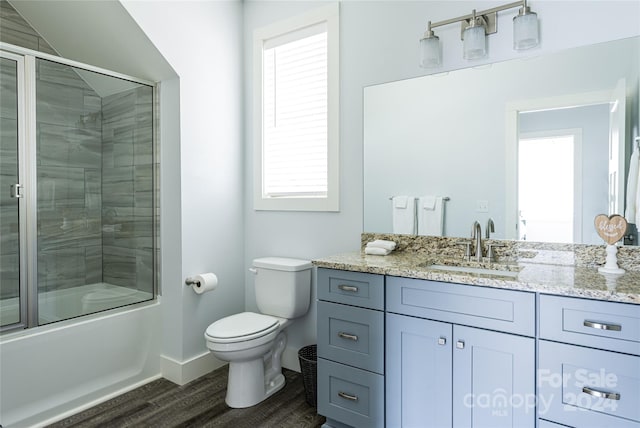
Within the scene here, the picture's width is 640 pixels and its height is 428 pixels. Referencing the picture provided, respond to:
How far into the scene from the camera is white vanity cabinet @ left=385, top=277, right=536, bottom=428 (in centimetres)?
155

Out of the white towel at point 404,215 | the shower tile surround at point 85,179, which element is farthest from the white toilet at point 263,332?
the shower tile surround at point 85,179

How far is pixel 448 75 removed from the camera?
2201 millimetres

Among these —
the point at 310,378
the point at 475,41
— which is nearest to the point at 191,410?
the point at 310,378

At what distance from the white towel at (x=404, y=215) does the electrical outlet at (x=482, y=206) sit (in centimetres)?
35

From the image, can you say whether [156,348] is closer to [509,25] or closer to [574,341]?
[574,341]

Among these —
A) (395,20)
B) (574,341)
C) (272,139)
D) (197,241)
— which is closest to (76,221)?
(197,241)

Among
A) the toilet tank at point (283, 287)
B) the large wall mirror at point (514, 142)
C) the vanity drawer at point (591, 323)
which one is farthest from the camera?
the toilet tank at point (283, 287)

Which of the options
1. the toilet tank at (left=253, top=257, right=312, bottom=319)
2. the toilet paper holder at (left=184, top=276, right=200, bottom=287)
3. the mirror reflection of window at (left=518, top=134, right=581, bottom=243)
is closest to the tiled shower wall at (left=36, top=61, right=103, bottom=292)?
the toilet paper holder at (left=184, top=276, right=200, bottom=287)

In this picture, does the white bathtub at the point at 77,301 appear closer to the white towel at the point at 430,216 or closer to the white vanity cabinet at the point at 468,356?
the white vanity cabinet at the point at 468,356

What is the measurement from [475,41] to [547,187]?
2.67 feet

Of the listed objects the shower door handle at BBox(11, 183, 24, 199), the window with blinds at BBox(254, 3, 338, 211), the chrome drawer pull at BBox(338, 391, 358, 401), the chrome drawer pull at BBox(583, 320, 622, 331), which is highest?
the window with blinds at BBox(254, 3, 338, 211)

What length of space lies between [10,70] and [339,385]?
7.87 ft

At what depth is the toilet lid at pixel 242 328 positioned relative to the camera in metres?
2.24

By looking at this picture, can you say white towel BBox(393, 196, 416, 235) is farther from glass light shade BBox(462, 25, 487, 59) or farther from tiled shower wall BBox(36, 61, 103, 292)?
tiled shower wall BBox(36, 61, 103, 292)
